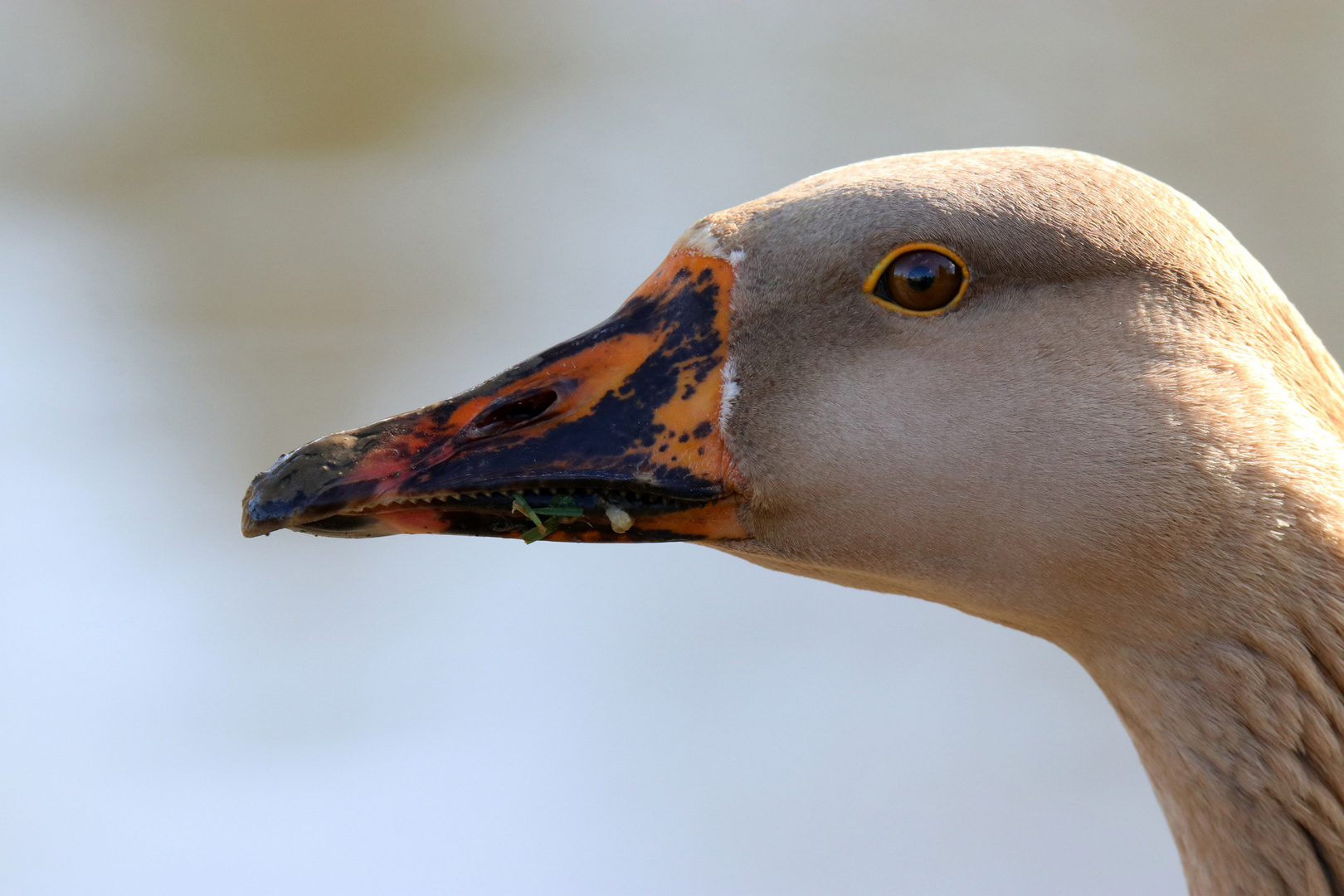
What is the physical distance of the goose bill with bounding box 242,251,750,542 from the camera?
2357 mm

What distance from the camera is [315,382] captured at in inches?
334

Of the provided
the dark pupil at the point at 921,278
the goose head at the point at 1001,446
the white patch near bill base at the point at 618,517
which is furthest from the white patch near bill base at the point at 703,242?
the white patch near bill base at the point at 618,517

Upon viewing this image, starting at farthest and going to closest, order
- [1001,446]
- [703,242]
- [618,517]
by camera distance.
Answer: [703,242]
[618,517]
[1001,446]

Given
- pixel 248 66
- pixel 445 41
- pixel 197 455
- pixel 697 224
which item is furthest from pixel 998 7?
pixel 697 224

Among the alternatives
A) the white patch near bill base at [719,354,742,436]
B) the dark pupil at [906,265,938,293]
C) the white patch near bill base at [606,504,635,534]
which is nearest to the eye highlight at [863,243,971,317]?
the dark pupil at [906,265,938,293]

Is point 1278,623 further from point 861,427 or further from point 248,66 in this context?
point 248,66

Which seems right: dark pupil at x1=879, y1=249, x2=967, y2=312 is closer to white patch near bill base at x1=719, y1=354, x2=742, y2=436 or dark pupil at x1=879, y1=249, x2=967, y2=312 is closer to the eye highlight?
the eye highlight

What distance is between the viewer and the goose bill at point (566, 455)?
7.73 feet

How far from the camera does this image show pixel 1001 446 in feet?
7.49

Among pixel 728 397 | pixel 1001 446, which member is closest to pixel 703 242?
pixel 728 397

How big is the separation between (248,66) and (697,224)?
10300 mm

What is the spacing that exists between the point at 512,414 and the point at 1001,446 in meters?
0.89

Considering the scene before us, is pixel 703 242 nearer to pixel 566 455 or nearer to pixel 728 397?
pixel 728 397

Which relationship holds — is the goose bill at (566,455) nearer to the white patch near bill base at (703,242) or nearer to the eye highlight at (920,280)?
the white patch near bill base at (703,242)
